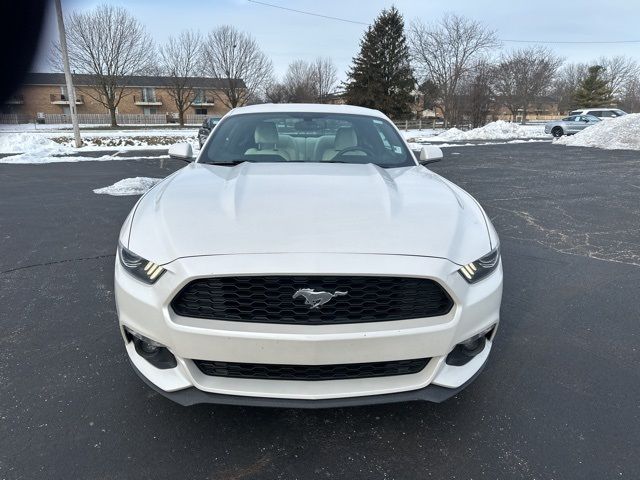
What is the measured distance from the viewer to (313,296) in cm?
171

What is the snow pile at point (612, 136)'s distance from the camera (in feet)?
60.3

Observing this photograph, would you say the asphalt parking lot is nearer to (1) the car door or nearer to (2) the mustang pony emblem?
(2) the mustang pony emblem

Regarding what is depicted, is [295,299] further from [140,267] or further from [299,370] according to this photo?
[140,267]

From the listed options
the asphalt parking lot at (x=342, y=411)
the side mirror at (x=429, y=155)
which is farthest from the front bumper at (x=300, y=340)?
the side mirror at (x=429, y=155)

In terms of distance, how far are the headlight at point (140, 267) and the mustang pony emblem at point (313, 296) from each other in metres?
0.60

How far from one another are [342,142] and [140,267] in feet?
6.99

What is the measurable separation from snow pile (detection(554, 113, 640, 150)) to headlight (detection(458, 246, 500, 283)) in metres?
20.2

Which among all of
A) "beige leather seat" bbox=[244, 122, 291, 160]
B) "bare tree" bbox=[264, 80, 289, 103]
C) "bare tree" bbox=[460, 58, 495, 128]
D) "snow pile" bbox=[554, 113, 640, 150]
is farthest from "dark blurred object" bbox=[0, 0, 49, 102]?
"bare tree" bbox=[264, 80, 289, 103]

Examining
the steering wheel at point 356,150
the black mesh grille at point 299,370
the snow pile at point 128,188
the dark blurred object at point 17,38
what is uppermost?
the dark blurred object at point 17,38

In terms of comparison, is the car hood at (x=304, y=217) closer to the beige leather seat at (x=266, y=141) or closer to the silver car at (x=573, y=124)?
the beige leather seat at (x=266, y=141)

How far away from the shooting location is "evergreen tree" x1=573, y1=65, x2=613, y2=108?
5572 cm

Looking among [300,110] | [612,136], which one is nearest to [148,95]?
[612,136]

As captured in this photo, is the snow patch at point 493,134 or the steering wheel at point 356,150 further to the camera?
the snow patch at point 493,134

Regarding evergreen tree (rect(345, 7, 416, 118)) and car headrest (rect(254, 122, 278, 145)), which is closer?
car headrest (rect(254, 122, 278, 145))
